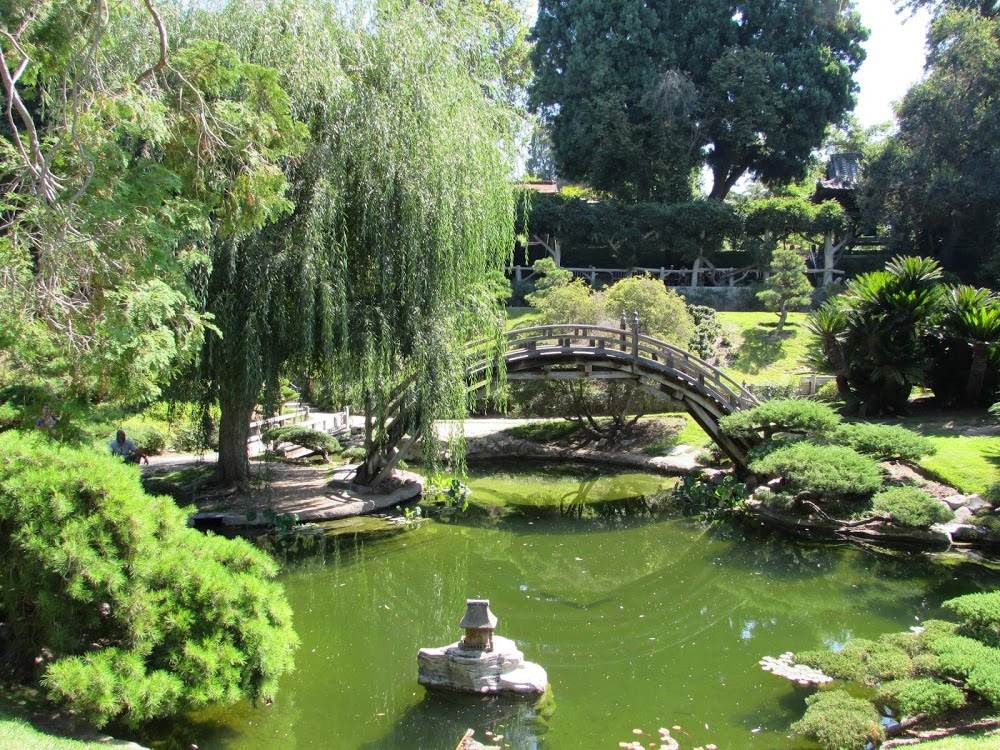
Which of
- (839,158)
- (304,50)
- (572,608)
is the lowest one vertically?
(572,608)

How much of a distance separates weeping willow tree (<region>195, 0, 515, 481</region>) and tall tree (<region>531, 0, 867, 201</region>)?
1936 cm

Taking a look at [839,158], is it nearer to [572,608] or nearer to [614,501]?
[614,501]

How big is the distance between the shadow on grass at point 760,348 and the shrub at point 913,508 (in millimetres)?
10236

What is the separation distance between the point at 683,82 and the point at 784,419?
2061 cm

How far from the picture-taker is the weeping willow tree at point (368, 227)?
409 inches

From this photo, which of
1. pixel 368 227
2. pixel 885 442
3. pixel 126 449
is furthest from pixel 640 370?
pixel 126 449

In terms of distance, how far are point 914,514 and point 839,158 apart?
25548 millimetres

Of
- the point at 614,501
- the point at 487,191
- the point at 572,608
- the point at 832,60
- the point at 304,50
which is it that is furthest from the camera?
the point at 832,60

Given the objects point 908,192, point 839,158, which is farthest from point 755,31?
point 908,192

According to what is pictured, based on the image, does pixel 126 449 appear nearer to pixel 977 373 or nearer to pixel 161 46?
pixel 161 46

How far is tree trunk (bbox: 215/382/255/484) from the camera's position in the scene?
12.2 m

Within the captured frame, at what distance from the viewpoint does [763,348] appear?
22891 mm

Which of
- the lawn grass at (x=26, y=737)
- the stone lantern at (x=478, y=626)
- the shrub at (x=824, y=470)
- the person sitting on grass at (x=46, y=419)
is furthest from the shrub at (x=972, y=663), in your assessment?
the person sitting on grass at (x=46, y=419)

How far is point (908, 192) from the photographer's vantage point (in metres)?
27.2
